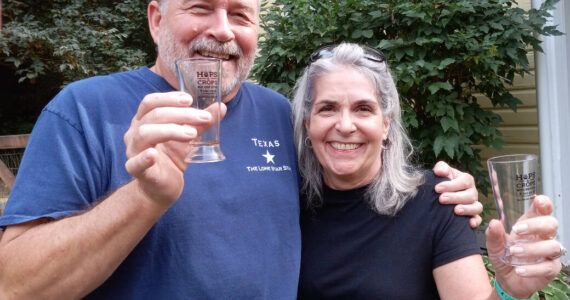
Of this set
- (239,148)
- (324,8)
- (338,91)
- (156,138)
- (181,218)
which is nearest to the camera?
(156,138)

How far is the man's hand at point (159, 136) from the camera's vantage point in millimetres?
1271

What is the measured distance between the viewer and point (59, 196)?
→ 1503 millimetres

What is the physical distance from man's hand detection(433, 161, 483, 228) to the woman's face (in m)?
0.35

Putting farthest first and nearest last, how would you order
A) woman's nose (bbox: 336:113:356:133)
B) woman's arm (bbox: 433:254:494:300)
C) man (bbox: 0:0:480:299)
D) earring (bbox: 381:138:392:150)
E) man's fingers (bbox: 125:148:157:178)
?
1. earring (bbox: 381:138:392:150)
2. woman's nose (bbox: 336:113:356:133)
3. woman's arm (bbox: 433:254:494:300)
4. man (bbox: 0:0:480:299)
5. man's fingers (bbox: 125:148:157:178)

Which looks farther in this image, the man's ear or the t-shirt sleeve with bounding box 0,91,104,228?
the man's ear

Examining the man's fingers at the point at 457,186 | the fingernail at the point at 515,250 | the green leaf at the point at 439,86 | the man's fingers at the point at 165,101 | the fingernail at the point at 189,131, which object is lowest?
the fingernail at the point at 515,250

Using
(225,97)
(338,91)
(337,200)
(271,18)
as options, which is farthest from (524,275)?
(271,18)

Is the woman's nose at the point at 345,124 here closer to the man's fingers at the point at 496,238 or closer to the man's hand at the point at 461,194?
the man's hand at the point at 461,194

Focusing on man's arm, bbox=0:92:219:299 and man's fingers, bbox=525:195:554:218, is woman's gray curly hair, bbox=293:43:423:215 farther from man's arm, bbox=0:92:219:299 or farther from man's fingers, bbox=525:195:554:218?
man's arm, bbox=0:92:219:299

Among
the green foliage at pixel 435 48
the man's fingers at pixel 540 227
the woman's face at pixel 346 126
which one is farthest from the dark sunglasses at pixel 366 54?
the green foliage at pixel 435 48

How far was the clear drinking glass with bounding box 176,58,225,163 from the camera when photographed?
4.83ft

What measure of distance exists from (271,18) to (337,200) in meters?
2.73

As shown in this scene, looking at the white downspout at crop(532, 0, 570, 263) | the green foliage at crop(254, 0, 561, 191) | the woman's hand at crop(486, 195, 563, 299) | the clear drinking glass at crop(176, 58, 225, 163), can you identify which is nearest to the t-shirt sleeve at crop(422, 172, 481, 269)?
the woman's hand at crop(486, 195, 563, 299)

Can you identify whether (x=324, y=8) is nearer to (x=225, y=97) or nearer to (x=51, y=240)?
(x=225, y=97)
